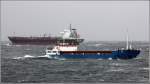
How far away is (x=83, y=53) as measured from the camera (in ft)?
179

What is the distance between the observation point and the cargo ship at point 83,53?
177ft

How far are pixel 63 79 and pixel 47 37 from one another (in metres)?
102

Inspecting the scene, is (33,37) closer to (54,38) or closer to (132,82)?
(54,38)

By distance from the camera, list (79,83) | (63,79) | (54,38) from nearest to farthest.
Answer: (79,83) → (63,79) → (54,38)

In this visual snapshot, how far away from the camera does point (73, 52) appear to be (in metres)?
54.9

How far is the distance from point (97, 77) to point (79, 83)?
18.6 ft

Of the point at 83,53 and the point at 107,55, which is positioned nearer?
the point at 107,55

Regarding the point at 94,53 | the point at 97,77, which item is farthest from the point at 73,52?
the point at 97,77

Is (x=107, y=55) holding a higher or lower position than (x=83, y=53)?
lower

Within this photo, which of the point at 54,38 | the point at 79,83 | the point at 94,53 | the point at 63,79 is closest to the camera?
the point at 79,83

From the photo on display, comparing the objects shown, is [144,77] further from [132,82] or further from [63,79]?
[63,79]

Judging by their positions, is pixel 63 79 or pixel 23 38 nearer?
pixel 63 79

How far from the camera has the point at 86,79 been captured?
31.9 meters

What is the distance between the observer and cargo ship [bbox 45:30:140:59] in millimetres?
54000
